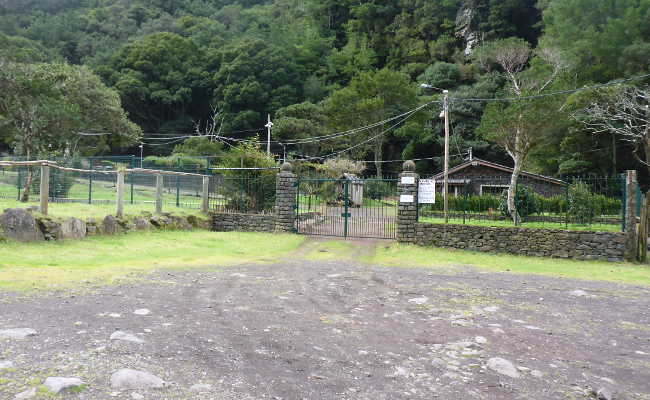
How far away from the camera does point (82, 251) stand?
9.91m

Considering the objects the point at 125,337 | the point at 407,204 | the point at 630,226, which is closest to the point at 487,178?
the point at 407,204

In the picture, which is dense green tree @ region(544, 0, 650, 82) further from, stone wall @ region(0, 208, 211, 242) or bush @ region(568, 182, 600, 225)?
stone wall @ region(0, 208, 211, 242)

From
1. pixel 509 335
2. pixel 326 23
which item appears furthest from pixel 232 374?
pixel 326 23

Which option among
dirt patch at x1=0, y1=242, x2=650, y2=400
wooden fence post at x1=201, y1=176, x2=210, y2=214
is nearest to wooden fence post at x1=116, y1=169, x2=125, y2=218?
wooden fence post at x1=201, y1=176, x2=210, y2=214

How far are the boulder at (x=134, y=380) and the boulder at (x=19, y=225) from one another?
7.98 m

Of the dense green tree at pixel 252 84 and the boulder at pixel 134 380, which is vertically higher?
the dense green tree at pixel 252 84

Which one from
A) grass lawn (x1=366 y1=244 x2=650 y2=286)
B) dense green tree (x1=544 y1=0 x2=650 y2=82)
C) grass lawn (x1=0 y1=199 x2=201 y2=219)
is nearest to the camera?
grass lawn (x1=366 y1=244 x2=650 y2=286)

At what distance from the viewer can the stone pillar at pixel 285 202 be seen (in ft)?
54.5

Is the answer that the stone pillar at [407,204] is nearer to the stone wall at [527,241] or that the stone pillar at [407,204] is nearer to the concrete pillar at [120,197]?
the stone wall at [527,241]

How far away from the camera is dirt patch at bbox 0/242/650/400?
356 cm

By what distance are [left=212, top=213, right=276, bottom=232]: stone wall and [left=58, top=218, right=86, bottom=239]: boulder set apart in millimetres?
6491

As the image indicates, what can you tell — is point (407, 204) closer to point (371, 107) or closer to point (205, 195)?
point (205, 195)

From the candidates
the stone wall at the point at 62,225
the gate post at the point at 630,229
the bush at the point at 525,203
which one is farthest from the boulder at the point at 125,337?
the bush at the point at 525,203

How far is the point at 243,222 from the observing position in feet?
56.7
